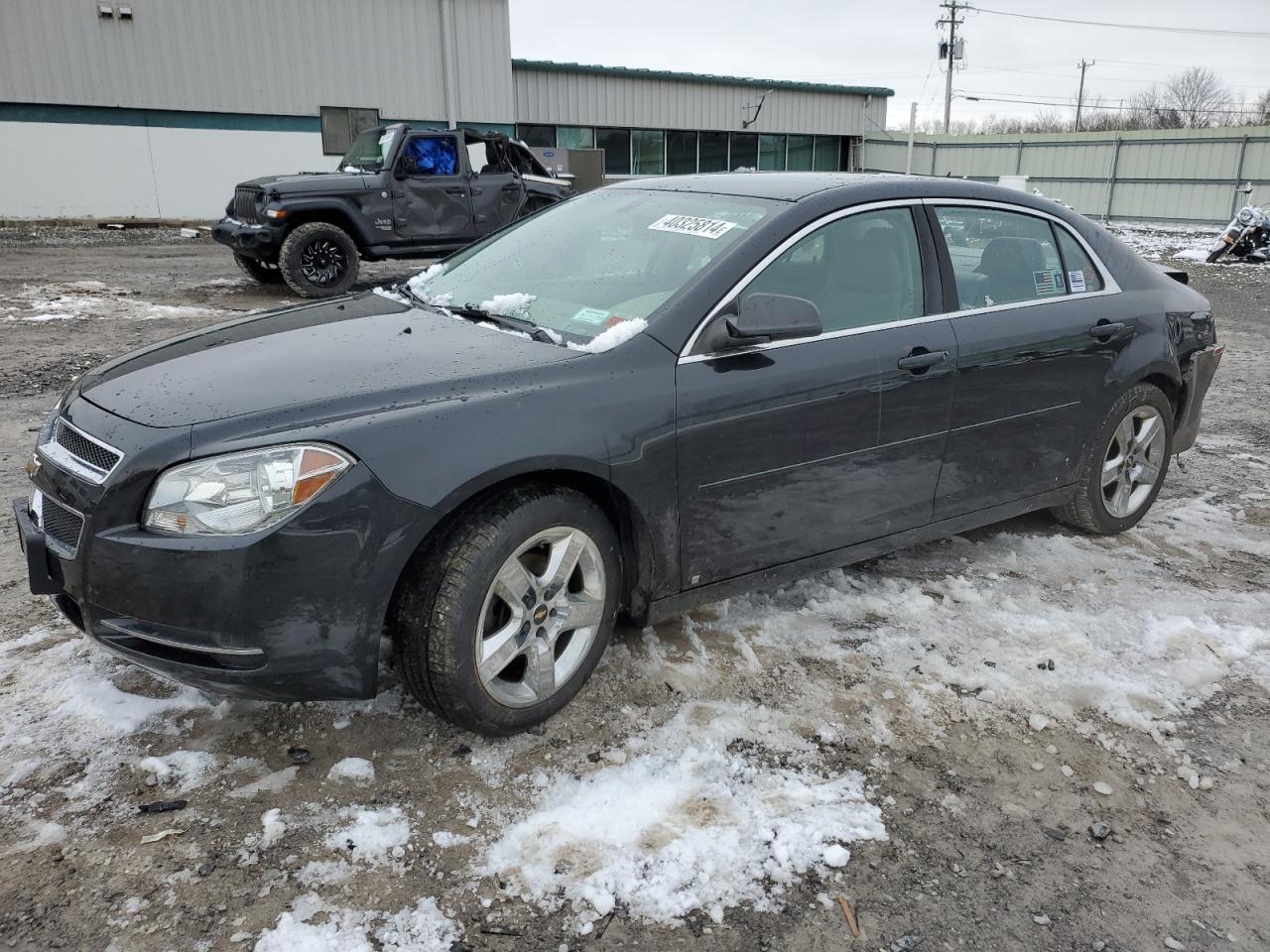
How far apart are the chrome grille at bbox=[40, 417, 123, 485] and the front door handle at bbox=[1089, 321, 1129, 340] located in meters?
3.74

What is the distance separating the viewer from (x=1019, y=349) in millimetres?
3834

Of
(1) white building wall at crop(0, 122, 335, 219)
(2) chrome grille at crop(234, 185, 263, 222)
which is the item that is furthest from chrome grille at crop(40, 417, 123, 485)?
(1) white building wall at crop(0, 122, 335, 219)

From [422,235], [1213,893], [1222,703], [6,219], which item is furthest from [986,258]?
→ [6,219]

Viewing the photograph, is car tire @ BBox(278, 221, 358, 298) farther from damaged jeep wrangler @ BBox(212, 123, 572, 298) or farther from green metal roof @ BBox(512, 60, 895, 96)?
green metal roof @ BBox(512, 60, 895, 96)

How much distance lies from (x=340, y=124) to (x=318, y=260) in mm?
13580

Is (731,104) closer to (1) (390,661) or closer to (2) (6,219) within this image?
(2) (6,219)

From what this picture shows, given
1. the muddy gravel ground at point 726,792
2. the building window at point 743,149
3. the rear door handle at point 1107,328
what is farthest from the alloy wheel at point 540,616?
the building window at point 743,149

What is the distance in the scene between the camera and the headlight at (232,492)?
7.79 ft

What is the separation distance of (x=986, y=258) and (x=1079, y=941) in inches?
103

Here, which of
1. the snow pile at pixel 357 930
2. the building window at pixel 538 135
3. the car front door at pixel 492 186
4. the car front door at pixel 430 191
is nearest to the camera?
the snow pile at pixel 357 930

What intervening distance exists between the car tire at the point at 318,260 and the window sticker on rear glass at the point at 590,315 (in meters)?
8.48

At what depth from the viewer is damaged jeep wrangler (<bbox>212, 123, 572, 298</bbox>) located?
36.2 ft

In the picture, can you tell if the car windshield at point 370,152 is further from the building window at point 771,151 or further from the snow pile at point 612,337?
the building window at point 771,151

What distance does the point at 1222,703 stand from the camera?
3191 millimetres
